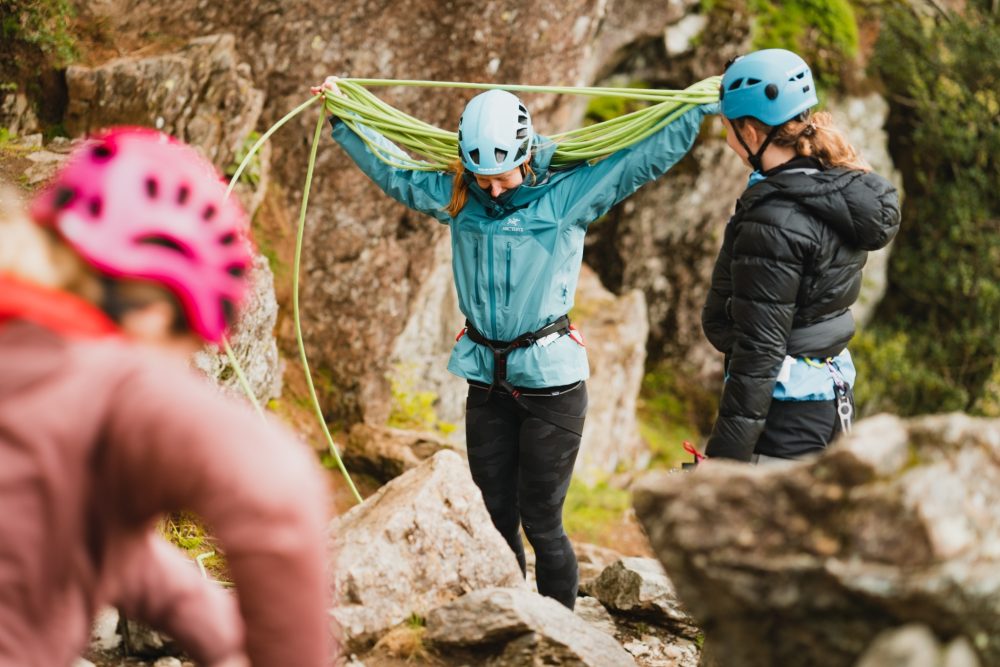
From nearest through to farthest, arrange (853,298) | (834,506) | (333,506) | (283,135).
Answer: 1. (834,506)
2. (853,298)
3. (333,506)
4. (283,135)

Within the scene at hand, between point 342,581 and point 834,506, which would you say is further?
point 342,581

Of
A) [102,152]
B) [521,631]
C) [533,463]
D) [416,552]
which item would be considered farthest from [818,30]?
[102,152]

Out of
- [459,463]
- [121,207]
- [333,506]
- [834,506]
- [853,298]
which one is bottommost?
[333,506]

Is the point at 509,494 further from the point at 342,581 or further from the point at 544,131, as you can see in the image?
the point at 544,131

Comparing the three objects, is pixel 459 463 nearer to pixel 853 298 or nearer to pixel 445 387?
pixel 853 298

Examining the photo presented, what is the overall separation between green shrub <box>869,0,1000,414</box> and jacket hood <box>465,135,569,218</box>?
25.9 feet

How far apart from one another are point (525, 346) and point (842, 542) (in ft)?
7.58

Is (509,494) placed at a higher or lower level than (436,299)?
lower

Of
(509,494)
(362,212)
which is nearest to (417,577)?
(509,494)

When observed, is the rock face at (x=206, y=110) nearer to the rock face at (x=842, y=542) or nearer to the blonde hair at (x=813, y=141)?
the blonde hair at (x=813, y=141)

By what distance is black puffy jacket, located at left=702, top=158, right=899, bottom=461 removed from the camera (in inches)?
141

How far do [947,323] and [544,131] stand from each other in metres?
6.17

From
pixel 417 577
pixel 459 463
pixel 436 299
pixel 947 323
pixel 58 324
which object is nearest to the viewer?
pixel 58 324

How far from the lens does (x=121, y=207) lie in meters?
1.66
